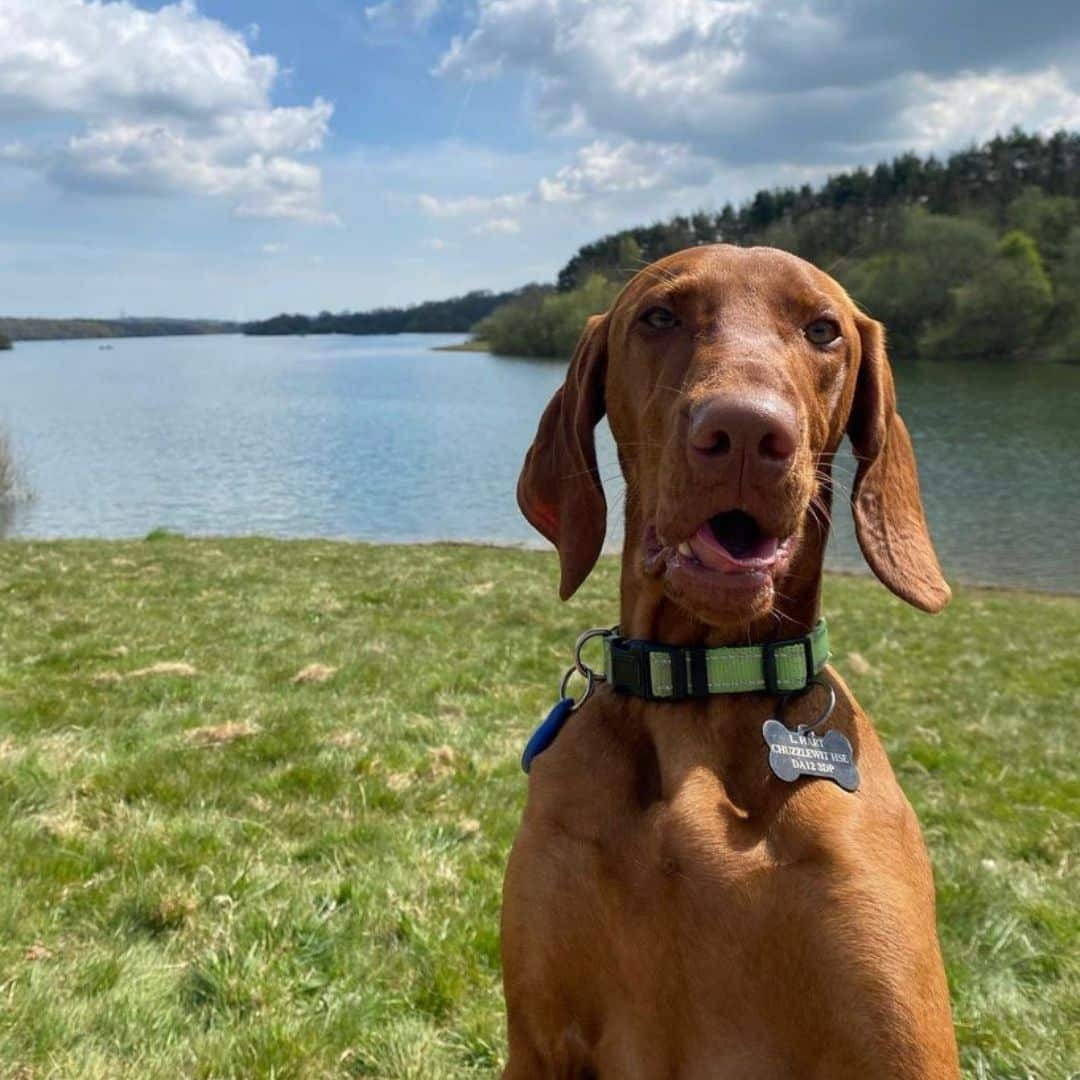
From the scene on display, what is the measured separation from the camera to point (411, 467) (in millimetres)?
38656

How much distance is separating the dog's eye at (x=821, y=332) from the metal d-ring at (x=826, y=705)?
0.88 meters

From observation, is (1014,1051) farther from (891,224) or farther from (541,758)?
(891,224)

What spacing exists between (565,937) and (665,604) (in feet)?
2.83

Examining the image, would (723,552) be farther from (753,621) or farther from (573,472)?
(573,472)

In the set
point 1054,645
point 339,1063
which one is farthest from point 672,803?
point 1054,645

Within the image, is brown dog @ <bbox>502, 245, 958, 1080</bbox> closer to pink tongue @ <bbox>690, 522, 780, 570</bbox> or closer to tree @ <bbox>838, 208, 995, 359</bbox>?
pink tongue @ <bbox>690, 522, 780, 570</bbox>

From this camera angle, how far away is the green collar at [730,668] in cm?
260

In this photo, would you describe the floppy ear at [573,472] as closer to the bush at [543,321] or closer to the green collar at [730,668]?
the green collar at [730,668]

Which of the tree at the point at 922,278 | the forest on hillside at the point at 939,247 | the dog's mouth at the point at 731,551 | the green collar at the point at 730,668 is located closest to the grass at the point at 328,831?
the green collar at the point at 730,668

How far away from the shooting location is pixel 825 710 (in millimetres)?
2613

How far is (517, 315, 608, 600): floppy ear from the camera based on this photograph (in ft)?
10.1

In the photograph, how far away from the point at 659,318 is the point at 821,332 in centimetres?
43

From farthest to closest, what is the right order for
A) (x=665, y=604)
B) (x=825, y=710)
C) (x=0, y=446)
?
(x=0, y=446) → (x=665, y=604) → (x=825, y=710)

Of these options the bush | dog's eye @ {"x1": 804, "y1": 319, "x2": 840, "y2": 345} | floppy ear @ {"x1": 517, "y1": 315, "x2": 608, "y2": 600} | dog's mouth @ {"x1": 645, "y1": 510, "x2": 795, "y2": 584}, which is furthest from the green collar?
the bush
